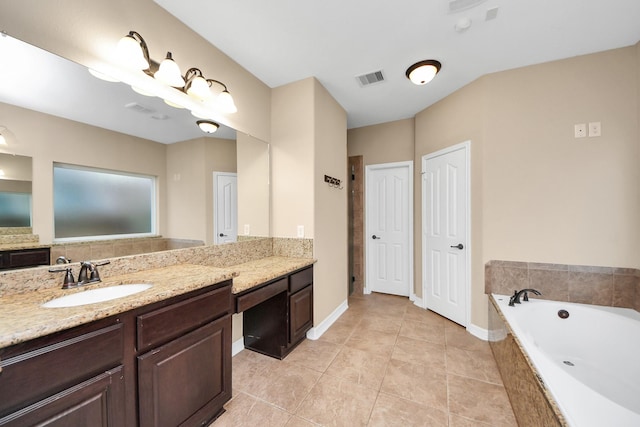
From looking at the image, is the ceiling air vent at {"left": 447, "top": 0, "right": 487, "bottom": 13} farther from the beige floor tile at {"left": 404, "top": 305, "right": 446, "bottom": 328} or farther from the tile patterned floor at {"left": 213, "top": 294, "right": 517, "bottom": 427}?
the beige floor tile at {"left": 404, "top": 305, "right": 446, "bottom": 328}

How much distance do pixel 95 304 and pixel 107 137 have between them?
1.03m

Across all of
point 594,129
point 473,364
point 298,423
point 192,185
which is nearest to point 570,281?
point 473,364

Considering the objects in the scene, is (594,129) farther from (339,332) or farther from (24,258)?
(24,258)

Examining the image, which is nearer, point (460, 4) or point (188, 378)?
→ point (188, 378)

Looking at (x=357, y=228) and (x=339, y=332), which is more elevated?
(x=357, y=228)

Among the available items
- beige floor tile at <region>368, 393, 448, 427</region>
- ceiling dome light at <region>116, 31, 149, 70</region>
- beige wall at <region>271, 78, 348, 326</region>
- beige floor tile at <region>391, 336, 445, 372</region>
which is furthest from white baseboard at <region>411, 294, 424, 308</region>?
ceiling dome light at <region>116, 31, 149, 70</region>

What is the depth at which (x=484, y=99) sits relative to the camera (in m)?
2.43

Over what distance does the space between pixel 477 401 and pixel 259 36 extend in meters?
3.11

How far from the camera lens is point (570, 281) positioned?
219 cm

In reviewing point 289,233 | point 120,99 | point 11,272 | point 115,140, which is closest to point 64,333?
point 11,272

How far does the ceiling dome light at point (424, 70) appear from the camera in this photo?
222 cm

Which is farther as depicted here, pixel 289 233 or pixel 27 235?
pixel 289 233

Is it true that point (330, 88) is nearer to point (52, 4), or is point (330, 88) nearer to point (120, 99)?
point (120, 99)

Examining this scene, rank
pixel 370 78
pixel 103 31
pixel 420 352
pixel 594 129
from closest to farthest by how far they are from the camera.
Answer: pixel 103 31
pixel 594 129
pixel 420 352
pixel 370 78
